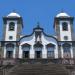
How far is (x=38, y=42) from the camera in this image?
5216cm

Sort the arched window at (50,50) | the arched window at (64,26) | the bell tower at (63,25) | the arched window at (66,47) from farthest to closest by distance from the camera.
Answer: the arched window at (64,26), the bell tower at (63,25), the arched window at (66,47), the arched window at (50,50)

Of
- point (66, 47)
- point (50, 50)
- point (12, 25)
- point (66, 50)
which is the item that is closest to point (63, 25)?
point (66, 47)

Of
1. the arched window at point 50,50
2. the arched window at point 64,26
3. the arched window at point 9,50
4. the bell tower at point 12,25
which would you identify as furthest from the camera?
the arched window at point 64,26

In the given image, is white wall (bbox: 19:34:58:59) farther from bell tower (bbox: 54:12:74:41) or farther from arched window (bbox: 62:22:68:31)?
arched window (bbox: 62:22:68:31)

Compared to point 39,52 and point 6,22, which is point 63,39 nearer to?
point 39,52

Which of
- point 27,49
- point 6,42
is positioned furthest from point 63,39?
point 6,42

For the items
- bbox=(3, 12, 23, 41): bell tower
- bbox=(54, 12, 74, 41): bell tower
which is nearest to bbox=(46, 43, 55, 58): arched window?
bbox=(54, 12, 74, 41): bell tower

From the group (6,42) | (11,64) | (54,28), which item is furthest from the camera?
(54,28)

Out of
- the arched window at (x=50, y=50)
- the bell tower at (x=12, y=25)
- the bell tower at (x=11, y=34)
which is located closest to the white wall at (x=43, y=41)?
the arched window at (x=50, y=50)

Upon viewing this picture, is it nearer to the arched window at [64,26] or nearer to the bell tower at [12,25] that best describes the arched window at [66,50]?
the arched window at [64,26]

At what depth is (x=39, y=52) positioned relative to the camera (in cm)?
5156

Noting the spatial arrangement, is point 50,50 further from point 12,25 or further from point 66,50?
point 12,25

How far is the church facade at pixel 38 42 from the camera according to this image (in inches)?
2021

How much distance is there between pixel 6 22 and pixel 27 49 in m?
6.72
